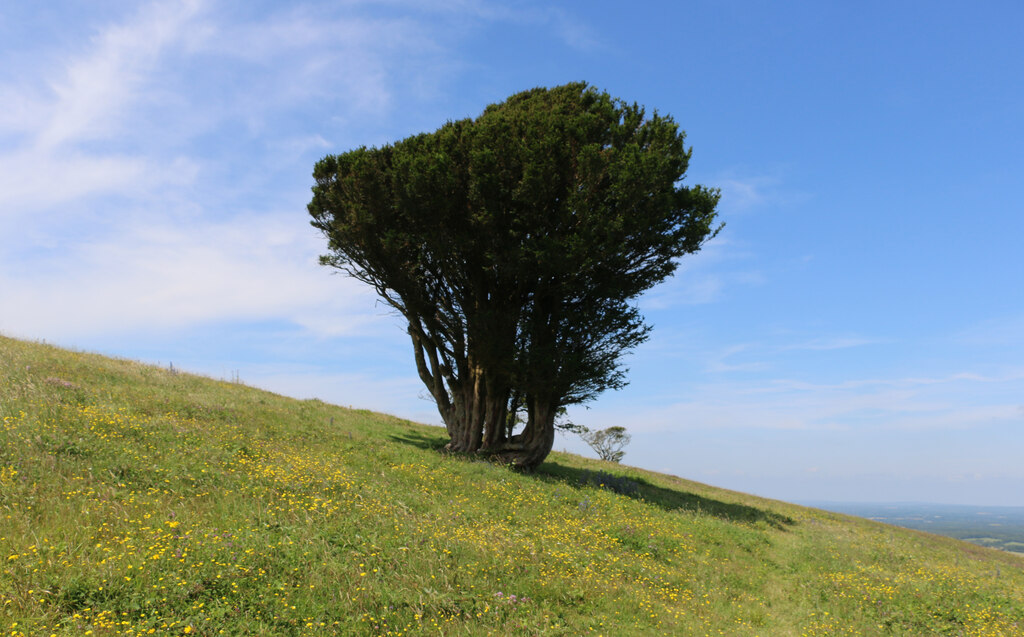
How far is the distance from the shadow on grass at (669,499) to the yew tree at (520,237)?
2.75 meters

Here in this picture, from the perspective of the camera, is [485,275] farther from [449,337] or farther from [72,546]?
[72,546]

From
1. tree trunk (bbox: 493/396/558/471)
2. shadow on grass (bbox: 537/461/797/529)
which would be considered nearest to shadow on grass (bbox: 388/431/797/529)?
shadow on grass (bbox: 537/461/797/529)

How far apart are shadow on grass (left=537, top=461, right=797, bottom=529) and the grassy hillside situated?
286 centimetres

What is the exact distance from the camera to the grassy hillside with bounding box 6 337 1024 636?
23.6ft

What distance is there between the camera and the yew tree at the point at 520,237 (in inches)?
773

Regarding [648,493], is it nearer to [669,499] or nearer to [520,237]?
[669,499]

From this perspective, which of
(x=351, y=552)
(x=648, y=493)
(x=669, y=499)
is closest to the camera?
(x=351, y=552)

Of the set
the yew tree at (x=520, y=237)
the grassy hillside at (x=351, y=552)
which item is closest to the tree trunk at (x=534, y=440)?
the yew tree at (x=520, y=237)

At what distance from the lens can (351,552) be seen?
30.0 feet

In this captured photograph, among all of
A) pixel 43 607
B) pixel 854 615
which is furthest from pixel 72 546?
pixel 854 615

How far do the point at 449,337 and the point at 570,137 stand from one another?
10.4 meters

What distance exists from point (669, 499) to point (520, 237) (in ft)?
43.4

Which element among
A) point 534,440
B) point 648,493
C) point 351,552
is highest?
point 534,440

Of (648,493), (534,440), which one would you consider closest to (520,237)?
(534,440)
